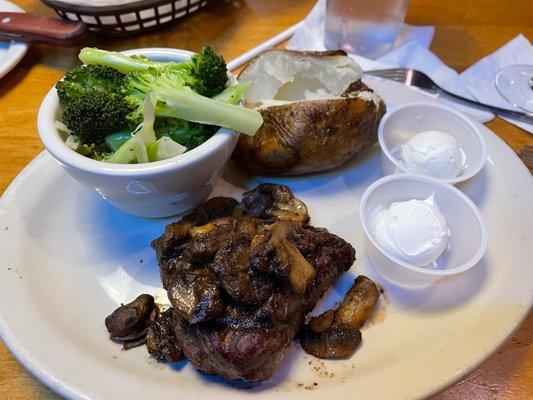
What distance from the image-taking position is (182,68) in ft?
4.62

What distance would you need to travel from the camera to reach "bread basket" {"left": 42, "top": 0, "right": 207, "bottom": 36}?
6.81ft

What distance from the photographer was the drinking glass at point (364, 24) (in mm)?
2145

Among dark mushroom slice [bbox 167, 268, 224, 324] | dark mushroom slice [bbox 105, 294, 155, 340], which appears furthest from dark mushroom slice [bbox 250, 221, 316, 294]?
dark mushroom slice [bbox 105, 294, 155, 340]

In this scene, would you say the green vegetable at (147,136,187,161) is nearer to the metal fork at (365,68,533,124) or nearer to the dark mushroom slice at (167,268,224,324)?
the dark mushroom slice at (167,268,224,324)

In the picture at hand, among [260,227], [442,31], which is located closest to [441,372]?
[260,227]

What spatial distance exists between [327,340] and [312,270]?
179mm

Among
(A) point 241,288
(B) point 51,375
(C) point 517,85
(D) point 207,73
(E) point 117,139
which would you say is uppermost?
(D) point 207,73

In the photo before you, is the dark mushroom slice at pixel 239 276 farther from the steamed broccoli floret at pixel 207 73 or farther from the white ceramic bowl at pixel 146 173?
the steamed broccoli floret at pixel 207 73

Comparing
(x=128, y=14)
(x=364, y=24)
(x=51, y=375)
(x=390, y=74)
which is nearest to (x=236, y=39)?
(x=128, y=14)

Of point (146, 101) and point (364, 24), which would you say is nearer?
point (146, 101)

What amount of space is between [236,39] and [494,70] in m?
1.23

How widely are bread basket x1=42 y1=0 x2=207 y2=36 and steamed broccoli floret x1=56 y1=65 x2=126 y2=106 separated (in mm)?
844

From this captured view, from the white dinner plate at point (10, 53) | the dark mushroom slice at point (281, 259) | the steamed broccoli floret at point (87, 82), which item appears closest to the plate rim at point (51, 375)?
the dark mushroom slice at point (281, 259)

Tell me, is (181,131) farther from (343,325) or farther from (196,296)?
(343,325)
